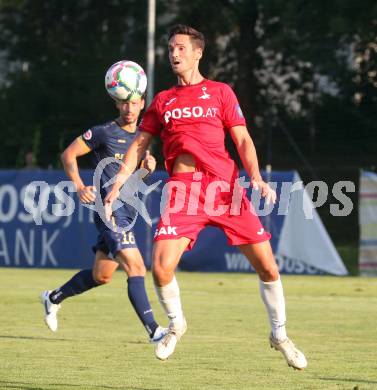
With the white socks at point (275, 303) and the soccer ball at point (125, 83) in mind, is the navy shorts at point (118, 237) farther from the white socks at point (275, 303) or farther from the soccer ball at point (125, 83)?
the white socks at point (275, 303)

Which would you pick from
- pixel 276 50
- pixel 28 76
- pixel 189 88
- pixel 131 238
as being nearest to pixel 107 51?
pixel 28 76

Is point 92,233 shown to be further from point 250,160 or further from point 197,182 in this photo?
point 250,160

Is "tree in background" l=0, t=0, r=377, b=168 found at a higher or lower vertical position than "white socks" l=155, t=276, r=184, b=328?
lower

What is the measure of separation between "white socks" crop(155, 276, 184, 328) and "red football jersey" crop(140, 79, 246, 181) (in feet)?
2.65

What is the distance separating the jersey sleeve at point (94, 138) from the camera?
10234 mm

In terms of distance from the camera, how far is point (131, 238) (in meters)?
10.1

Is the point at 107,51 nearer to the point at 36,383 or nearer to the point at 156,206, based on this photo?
the point at 156,206

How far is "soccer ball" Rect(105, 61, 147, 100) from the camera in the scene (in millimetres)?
9984

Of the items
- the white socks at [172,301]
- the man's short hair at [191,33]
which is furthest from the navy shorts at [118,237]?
the man's short hair at [191,33]

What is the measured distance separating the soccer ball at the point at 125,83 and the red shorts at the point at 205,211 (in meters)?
2.30

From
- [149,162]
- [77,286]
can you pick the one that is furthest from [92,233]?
[149,162]

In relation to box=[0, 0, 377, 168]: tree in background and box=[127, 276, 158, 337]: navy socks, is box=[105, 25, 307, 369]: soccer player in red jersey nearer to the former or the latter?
box=[127, 276, 158, 337]: navy socks

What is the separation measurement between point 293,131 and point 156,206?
7.69m

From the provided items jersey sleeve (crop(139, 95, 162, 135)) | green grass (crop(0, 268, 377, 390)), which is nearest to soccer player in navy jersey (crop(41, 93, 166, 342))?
green grass (crop(0, 268, 377, 390))
